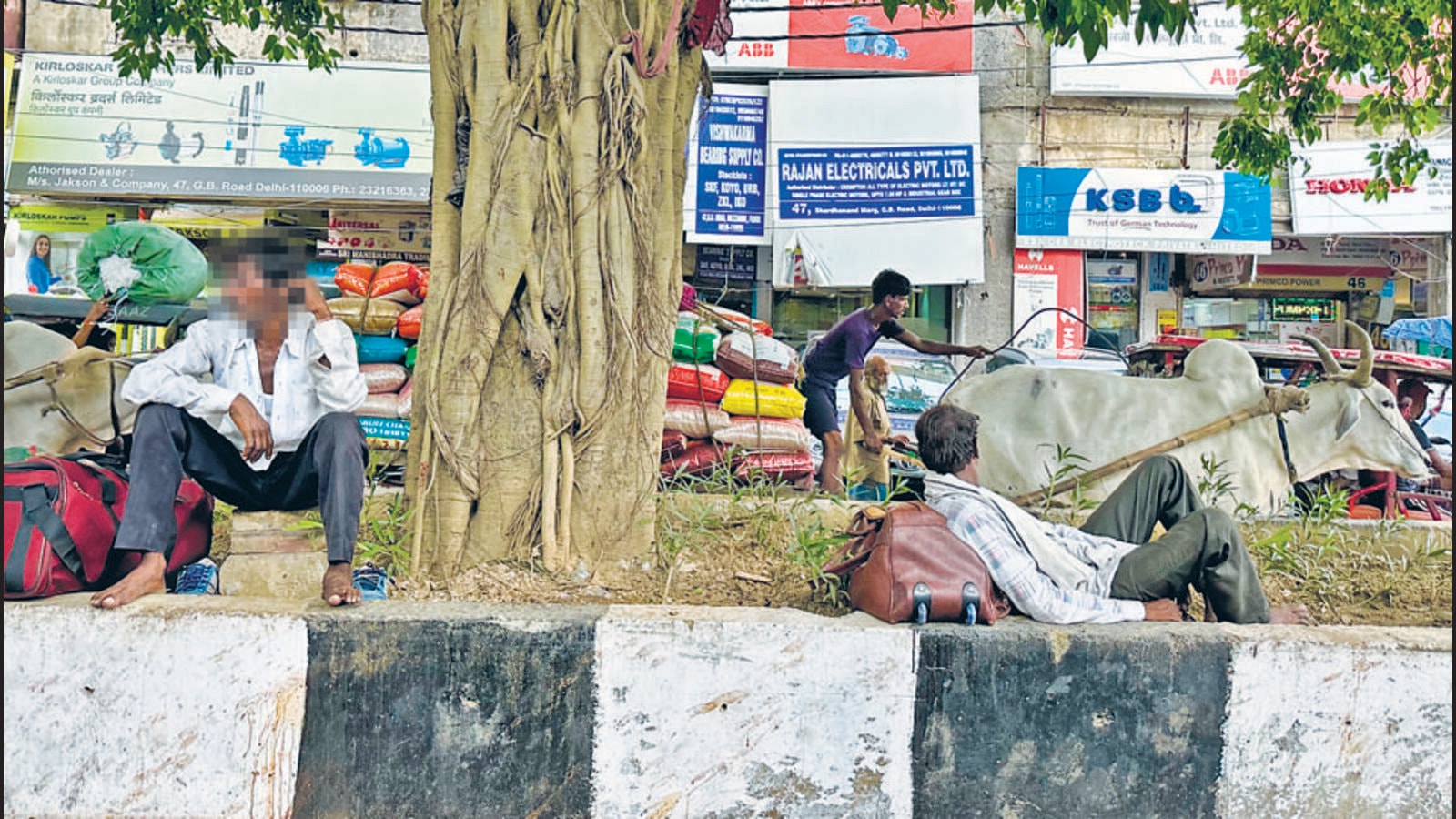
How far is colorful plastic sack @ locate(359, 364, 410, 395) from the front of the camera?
810 centimetres

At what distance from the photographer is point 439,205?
3.79 m

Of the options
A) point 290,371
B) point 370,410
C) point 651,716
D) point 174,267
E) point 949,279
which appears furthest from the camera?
point 949,279

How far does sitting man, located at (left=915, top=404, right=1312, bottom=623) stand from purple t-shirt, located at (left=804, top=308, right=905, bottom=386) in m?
3.30

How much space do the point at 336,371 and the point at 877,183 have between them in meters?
11.2

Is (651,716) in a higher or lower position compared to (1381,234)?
lower

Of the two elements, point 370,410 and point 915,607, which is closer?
point 915,607

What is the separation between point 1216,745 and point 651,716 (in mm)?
1411

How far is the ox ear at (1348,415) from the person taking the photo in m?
5.99

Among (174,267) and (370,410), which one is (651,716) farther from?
(370,410)

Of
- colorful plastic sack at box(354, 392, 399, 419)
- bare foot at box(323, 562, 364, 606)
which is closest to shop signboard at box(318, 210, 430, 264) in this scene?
colorful plastic sack at box(354, 392, 399, 419)

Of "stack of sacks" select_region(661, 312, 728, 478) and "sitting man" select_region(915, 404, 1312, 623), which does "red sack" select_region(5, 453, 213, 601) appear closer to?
"sitting man" select_region(915, 404, 1312, 623)

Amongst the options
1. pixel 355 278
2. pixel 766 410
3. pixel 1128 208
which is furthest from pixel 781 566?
pixel 1128 208

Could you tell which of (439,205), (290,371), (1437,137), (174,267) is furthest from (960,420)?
(1437,137)

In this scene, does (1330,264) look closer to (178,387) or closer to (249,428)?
(249,428)
